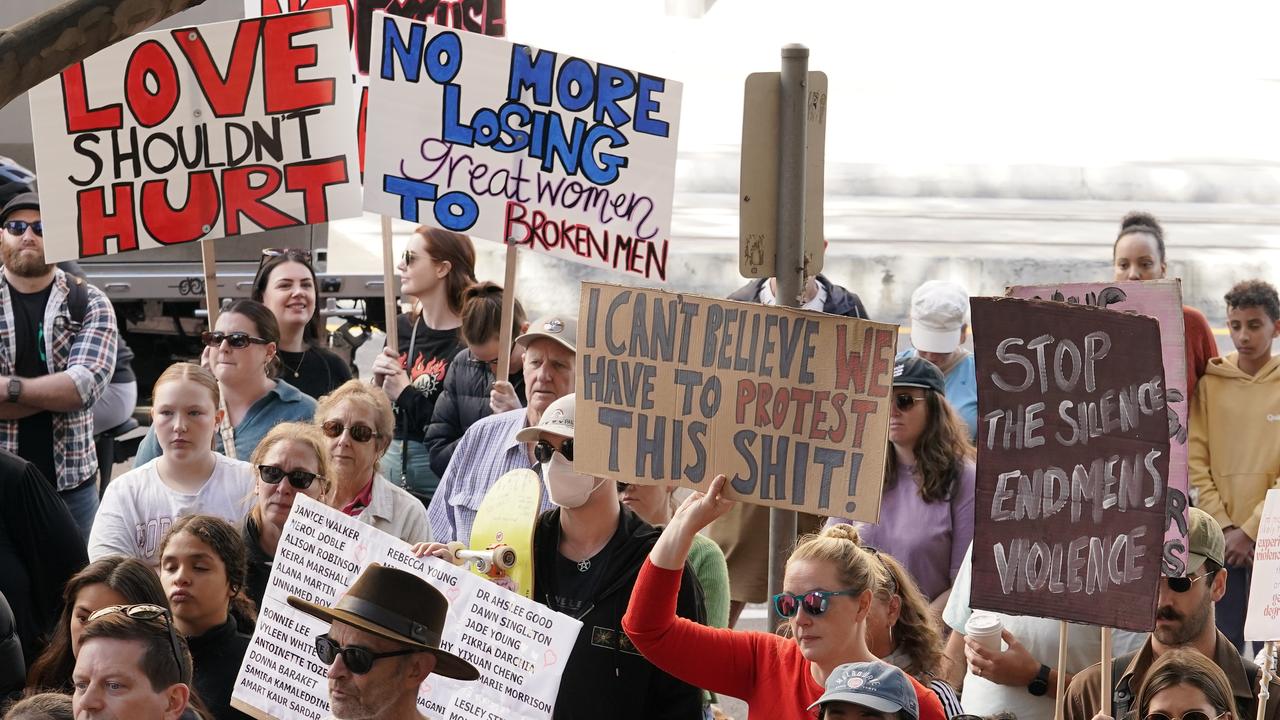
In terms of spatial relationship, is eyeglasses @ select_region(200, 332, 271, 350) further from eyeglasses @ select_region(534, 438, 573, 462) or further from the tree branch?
the tree branch

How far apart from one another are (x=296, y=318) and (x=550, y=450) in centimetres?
280

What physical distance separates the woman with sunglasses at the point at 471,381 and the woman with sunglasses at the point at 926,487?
163cm

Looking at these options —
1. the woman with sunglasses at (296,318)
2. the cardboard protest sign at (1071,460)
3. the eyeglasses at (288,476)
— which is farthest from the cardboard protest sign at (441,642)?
the woman with sunglasses at (296,318)

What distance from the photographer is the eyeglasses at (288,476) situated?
18.4 feet

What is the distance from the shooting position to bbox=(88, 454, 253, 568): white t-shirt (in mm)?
5859

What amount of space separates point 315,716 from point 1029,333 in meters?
2.19

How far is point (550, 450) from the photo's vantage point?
5.18 m

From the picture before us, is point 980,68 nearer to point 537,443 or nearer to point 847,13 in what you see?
point 847,13

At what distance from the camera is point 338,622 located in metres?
4.17

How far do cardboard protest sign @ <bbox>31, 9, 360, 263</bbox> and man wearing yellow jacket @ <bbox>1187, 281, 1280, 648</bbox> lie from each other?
359 centimetres

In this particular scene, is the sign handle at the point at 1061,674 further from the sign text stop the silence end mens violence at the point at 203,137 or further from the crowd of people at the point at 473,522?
the sign text stop the silence end mens violence at the point at 203,137

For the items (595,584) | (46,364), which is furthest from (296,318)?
(595,584)

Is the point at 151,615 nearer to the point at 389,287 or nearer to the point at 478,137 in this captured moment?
the point at 389,287

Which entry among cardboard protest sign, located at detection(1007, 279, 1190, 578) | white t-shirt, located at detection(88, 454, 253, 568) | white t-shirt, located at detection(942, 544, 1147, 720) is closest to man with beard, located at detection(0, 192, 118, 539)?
white t-shirt, located at detection(88, 454, 253, 568)
